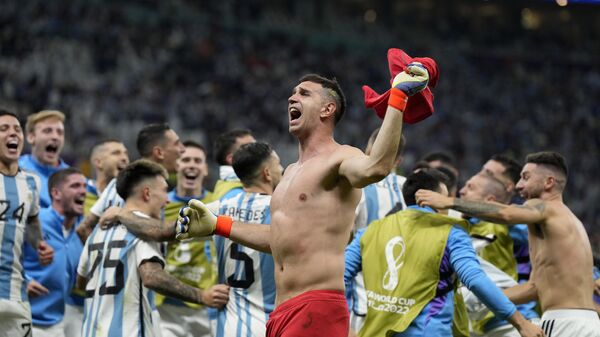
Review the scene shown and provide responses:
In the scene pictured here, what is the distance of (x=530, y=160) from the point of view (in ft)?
22.7

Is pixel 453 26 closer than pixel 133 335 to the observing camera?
No

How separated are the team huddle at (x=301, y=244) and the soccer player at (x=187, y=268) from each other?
15 mm

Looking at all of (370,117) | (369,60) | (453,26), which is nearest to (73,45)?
(370,117)

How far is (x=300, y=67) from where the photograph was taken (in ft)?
93.0

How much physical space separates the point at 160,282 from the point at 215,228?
0.87 meters

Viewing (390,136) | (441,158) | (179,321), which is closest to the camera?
(390,136)

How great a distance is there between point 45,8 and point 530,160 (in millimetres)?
19159

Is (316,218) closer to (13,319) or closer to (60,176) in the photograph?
(13,319)

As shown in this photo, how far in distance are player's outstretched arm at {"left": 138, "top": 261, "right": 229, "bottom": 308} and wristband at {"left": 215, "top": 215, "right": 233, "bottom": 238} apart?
832 millimetres

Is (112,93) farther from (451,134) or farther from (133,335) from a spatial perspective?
(133,335)

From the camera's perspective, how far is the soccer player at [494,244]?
7348mm

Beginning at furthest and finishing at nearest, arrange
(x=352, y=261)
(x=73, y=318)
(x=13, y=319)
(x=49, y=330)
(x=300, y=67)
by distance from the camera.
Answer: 1. (x=300, y=67)
2. (x=73, y=318)
3. (x=49, y=330)
4. (x=13, y=319)
5. (x=352, y=261)

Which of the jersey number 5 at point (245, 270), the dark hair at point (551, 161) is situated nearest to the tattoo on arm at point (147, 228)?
the jersey number 5 at point (245, 270)

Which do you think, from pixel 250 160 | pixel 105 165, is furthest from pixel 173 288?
pixel 105 165
